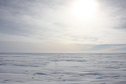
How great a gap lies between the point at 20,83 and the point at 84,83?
5372mm

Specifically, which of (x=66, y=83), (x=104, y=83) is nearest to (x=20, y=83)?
(x=66, y=83)

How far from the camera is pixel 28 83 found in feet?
30.5

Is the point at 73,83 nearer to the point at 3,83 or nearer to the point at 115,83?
Result: the point at 115,83

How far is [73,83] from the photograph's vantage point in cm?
930

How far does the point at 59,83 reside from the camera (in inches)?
366

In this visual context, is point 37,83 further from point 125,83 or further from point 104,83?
point 125,83

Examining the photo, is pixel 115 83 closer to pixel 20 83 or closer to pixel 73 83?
pixel 73 83

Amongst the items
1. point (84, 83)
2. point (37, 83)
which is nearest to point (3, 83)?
point (37, 83)

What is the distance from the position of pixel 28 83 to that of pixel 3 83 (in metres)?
2.05

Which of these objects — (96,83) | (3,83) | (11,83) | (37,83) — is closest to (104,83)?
(96,83)

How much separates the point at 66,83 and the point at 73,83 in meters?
0.59

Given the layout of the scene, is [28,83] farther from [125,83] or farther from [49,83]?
[125,83]

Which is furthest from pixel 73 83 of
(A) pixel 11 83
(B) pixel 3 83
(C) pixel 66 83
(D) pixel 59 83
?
(B) pixel 3 83

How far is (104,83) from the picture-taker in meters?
9.34
